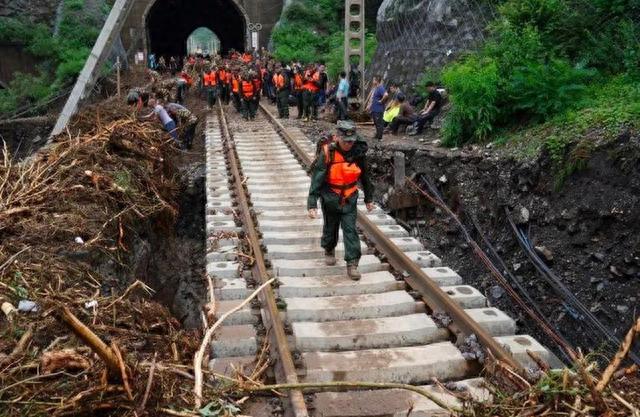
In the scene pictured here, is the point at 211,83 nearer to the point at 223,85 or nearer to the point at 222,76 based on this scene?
the point at 222,76

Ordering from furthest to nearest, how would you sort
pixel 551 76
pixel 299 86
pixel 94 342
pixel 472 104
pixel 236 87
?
pixel 236 87 < pixel 299 86 < pixel 472 104 < pixel 551 76 < pixel 94 342

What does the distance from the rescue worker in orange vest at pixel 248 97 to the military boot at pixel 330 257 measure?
35.9 feet

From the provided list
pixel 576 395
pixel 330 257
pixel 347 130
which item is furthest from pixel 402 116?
pixel 576 395

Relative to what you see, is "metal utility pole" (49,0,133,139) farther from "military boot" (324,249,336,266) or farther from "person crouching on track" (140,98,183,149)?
"military boot" (324,249,336,266)

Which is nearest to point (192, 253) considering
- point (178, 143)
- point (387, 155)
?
point (178, 143)

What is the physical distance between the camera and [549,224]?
7.44m

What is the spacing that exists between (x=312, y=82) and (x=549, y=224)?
31.1ft

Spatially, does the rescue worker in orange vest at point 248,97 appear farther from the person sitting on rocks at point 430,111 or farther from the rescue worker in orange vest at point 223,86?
the person sitting on rocks at point 430,111

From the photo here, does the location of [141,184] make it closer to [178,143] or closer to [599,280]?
[178,143]

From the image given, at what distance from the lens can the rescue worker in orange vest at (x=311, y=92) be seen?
15.6 metres

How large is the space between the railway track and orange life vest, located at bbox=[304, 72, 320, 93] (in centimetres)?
853

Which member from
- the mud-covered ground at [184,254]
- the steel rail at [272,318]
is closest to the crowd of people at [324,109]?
the steel rail at [272,318]

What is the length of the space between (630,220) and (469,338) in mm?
3333

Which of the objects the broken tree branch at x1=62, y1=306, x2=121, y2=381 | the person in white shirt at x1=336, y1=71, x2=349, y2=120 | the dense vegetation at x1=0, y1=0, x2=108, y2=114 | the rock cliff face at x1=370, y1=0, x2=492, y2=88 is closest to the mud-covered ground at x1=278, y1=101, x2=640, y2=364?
the broken tree branch at x1=62, y1=306, x2=121, y2=381
